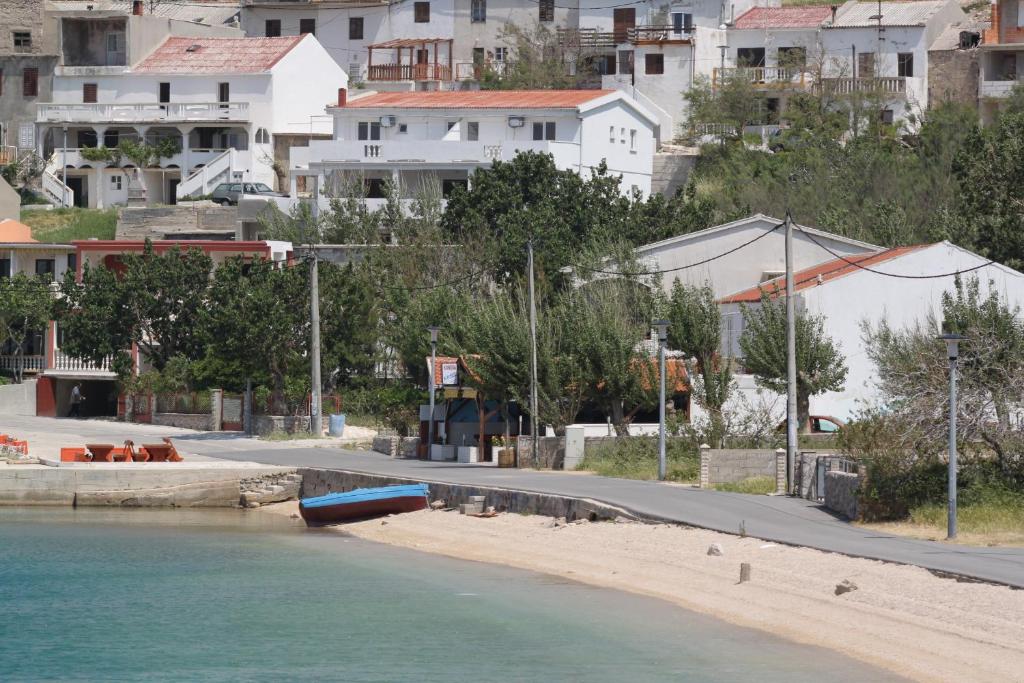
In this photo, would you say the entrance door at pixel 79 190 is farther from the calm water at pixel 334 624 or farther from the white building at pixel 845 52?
the calm water at pixel 334 624

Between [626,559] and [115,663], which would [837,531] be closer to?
[626,559]

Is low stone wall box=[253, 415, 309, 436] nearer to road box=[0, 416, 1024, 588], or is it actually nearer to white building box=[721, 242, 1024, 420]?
road box=[0, 416, 1024, 588]

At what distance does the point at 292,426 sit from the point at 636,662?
30.8m

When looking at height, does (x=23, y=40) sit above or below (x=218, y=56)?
above

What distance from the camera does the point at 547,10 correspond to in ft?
309

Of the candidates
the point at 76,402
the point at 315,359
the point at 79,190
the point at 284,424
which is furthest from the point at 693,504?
the point at 79,190

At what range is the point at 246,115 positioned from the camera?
86.6 metres

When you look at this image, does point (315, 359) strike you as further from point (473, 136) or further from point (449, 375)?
point (473, 136)

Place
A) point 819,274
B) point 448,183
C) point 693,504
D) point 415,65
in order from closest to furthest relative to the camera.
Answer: point 693,504
point 819,274
point 448,183
point 415,65

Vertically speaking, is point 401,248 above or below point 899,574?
above

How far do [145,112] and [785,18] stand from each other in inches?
1300

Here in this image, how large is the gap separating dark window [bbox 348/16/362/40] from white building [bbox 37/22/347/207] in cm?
610

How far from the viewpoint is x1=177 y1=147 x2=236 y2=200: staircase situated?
84812 millimetres

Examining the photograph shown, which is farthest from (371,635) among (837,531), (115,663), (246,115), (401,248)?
(246,115)
